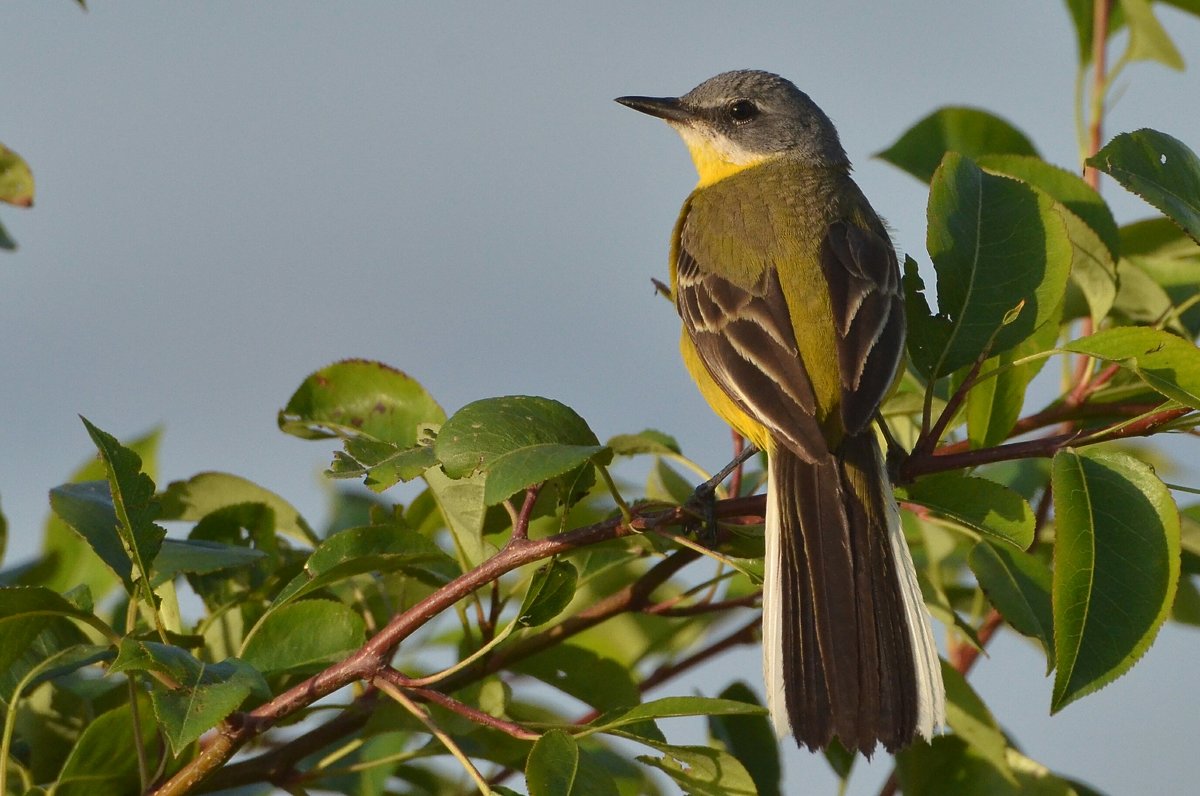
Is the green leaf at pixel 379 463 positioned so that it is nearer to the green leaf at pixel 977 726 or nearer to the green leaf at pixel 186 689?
the green leaf at pixel 186 689

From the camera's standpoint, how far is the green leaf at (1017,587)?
3014 mm

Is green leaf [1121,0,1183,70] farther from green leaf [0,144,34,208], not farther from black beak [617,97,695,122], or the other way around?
green leaf [0,144,34,208]

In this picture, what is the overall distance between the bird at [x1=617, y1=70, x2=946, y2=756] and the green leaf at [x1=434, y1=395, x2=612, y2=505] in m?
0.61

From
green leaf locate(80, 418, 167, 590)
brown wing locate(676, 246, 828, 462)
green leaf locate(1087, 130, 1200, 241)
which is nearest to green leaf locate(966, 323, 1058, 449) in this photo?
brown wing locate(676, 246, 828, 462)

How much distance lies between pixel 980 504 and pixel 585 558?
1.09 meters

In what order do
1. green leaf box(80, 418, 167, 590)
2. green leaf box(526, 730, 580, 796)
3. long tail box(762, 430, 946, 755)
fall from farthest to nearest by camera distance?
1. long tail box(762, 430, 946, 755)
2. green leaf box(80, 418, 167, 590)
3. green leaf box(526, 730, 580, 796)

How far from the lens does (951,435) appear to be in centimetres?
370

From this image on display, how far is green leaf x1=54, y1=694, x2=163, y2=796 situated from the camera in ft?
8.89

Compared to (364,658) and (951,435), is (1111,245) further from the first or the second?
(364,658)

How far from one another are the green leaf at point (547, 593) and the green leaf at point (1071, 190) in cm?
165

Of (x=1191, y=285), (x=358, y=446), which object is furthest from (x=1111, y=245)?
(x=358, y=446)

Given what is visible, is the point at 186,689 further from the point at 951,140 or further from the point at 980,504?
the point at 951,140

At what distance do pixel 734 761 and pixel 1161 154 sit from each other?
5.36 ft

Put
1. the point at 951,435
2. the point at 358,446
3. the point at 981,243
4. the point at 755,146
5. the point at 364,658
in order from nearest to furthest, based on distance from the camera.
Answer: the point at 364,658, the point at 358,446, the point at 981,243, the point at 951,435, the point at 755,146
